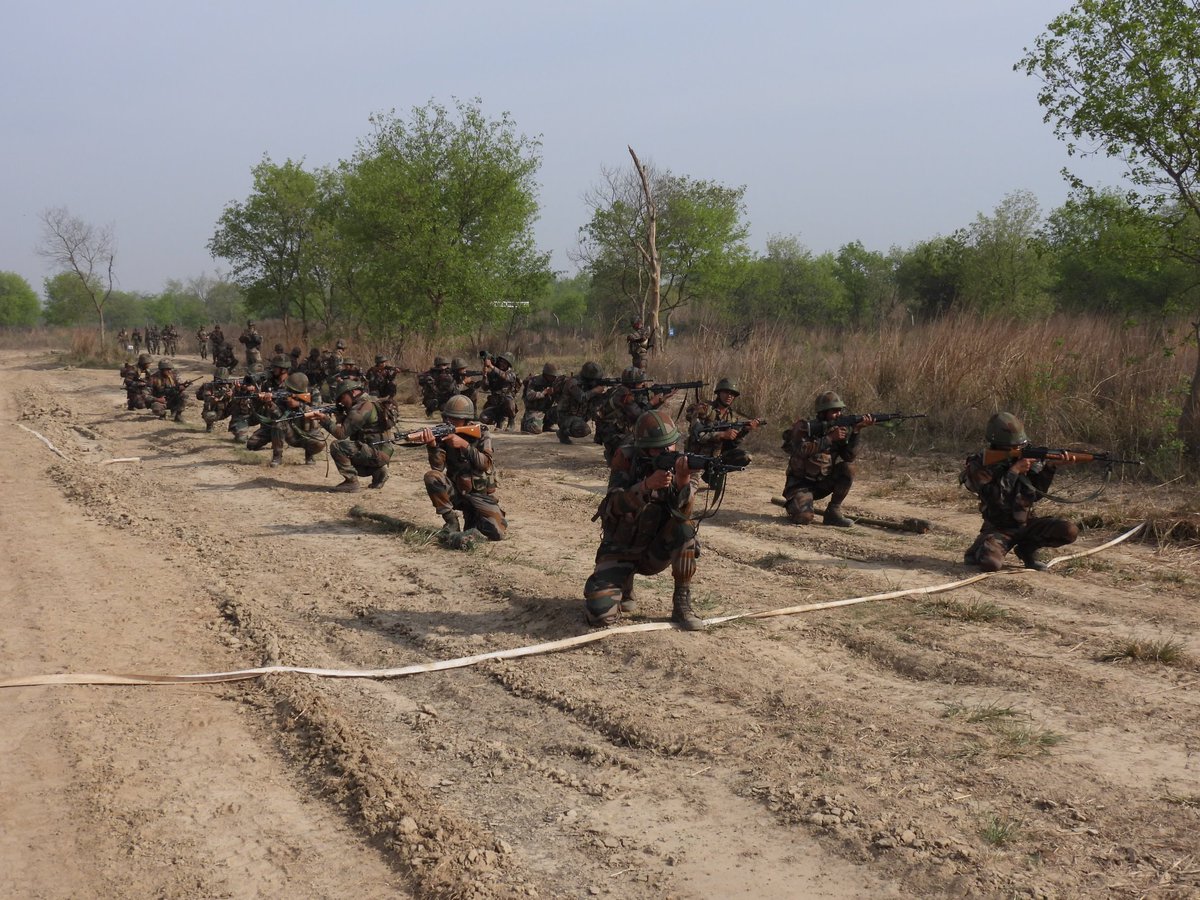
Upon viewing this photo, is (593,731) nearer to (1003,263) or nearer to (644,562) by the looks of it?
(644,562)

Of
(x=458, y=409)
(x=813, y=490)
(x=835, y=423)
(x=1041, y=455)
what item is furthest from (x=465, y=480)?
(x=1041, y=455)

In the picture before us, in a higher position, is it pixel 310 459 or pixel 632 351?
pixel 632 351

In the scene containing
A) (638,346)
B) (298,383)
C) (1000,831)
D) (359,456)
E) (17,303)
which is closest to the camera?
(1000,831)

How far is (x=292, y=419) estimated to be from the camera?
14406mm

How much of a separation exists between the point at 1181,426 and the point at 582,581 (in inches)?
316

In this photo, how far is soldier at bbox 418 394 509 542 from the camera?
30.9 ft

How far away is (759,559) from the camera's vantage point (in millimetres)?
8750

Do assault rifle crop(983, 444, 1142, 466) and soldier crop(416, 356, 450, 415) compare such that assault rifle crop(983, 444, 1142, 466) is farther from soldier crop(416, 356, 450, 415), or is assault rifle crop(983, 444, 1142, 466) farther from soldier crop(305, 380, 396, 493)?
soldier crop(416, 356, 450, 415)

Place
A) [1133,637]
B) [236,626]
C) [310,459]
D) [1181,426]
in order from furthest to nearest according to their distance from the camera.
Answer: [310,459]
[1181,426]
[236,626]
[1133,637]

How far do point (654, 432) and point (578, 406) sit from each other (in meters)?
10.6

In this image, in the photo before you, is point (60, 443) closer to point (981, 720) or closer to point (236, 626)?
point (236, 626)

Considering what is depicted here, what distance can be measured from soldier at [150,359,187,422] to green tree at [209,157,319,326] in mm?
20611

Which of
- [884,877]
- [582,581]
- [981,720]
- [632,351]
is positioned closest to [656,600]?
[582,581]

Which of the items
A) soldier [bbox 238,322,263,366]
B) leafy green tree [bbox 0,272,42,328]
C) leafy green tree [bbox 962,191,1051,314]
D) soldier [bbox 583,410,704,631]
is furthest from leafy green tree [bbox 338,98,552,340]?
leafy green tree [bbox 0,272,42,328]
